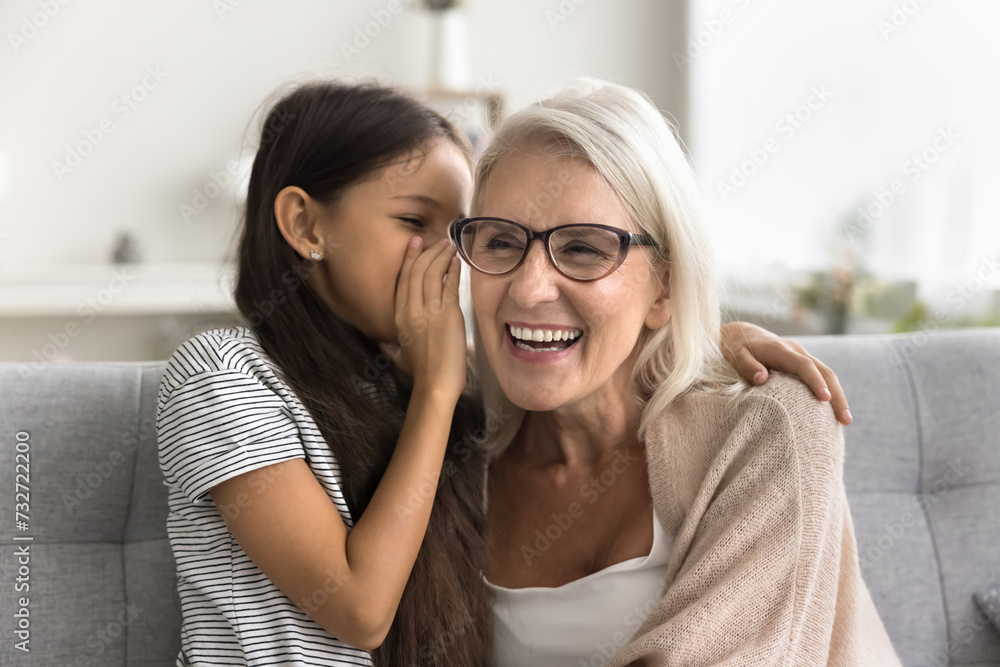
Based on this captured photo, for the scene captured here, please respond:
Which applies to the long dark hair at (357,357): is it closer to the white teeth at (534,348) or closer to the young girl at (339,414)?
the young girl at (339,414)

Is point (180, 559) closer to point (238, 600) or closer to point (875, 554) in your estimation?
point (238, 600)

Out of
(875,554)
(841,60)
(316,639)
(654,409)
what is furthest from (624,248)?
(841,60)

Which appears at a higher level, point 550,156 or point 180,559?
point 550,156

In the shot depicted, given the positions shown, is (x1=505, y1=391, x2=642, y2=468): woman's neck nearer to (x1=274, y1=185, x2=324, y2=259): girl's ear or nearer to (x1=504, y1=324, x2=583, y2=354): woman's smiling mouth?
(x1=504, y1=324, x2=583, y2=354): woman's smiling mouth

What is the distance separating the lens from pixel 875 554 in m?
1.68

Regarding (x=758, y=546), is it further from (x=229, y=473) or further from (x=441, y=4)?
(x=441, y=4)

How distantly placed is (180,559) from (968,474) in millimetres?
1493

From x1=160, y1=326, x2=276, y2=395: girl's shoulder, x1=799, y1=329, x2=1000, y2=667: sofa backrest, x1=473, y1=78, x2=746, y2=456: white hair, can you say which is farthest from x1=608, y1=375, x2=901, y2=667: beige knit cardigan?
x1=160, y1=326, x2=276, y2=395: girl's shoulder

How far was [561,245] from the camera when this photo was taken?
1.30m

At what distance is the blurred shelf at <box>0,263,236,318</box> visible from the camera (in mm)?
4039

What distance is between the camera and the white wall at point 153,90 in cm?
442

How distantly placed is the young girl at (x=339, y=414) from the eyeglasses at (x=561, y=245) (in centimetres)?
9

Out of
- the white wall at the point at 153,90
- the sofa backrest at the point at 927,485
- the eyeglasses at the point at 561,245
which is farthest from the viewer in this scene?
the white wall at the point at 153,90

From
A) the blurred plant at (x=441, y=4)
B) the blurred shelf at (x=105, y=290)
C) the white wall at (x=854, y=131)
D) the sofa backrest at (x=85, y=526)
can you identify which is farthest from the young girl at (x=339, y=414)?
the blurred plant at (x=441, y=4)
